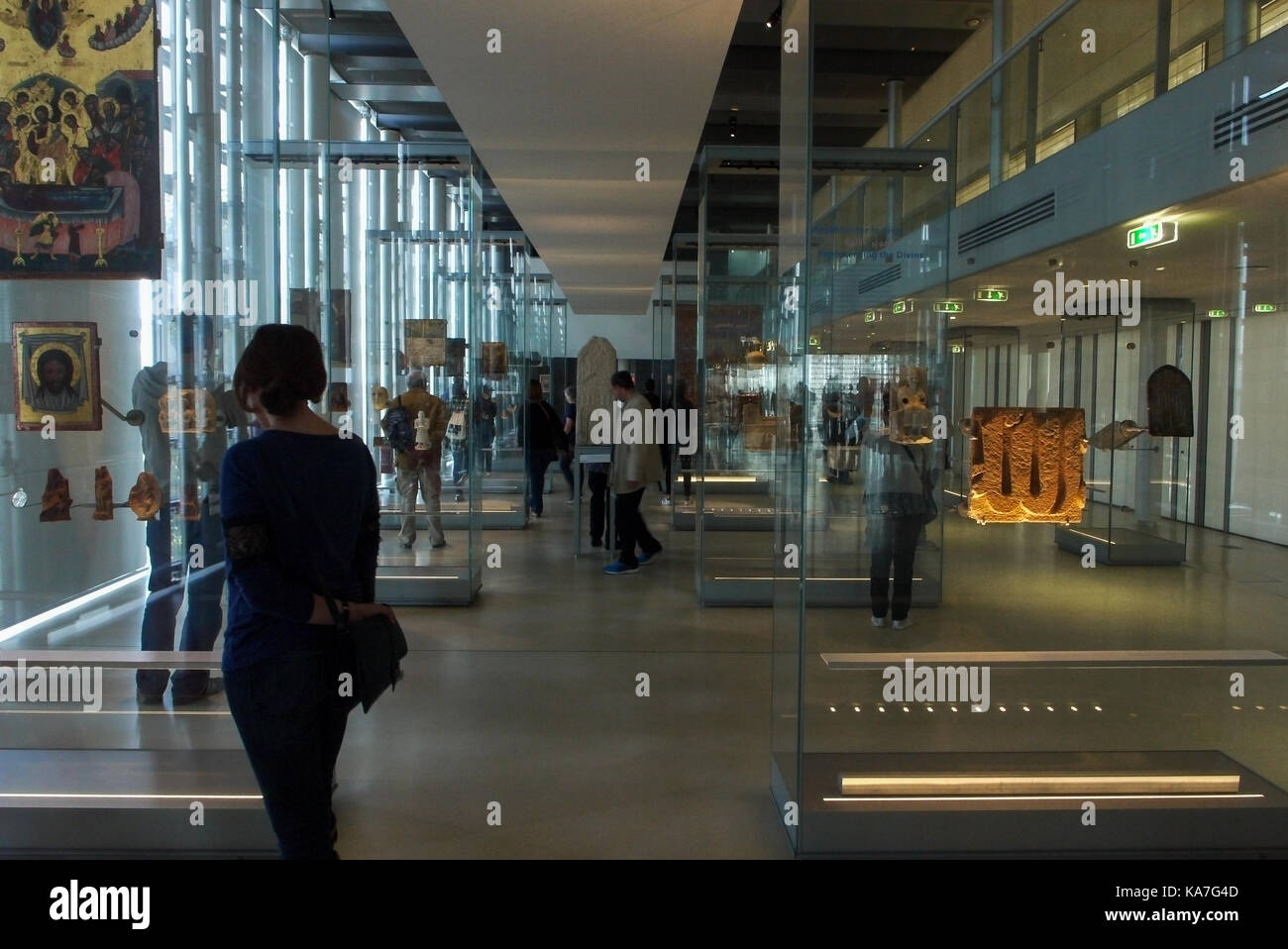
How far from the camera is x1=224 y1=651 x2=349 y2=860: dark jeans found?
7.92ft

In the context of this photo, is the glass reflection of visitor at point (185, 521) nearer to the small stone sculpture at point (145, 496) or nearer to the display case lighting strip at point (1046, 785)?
the small stone sculpture at point (145, 496)

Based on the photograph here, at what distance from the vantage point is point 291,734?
243 centimetres

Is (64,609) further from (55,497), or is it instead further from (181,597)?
(181,597)

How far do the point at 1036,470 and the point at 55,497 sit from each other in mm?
3587

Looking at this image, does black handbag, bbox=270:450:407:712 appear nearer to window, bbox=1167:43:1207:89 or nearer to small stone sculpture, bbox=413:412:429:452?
window, bbox=1167:43:1207:89

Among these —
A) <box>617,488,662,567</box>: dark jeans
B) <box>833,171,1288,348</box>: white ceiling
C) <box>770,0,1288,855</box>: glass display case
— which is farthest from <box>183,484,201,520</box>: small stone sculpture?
<box>617,488,662,567</box>: dark jeans

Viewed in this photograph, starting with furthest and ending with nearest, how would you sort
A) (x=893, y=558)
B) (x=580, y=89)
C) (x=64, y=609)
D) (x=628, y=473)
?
1. (x=628, y=473)
2. (x=580, y=89)
3. (x=893, y=558)
4. (x=64, y=609)

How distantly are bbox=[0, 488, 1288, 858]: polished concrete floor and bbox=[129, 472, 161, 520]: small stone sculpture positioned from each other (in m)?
0.39

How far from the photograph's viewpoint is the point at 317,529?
2.43 m

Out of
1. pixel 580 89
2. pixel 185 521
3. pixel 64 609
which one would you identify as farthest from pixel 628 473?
pixel 64 609
